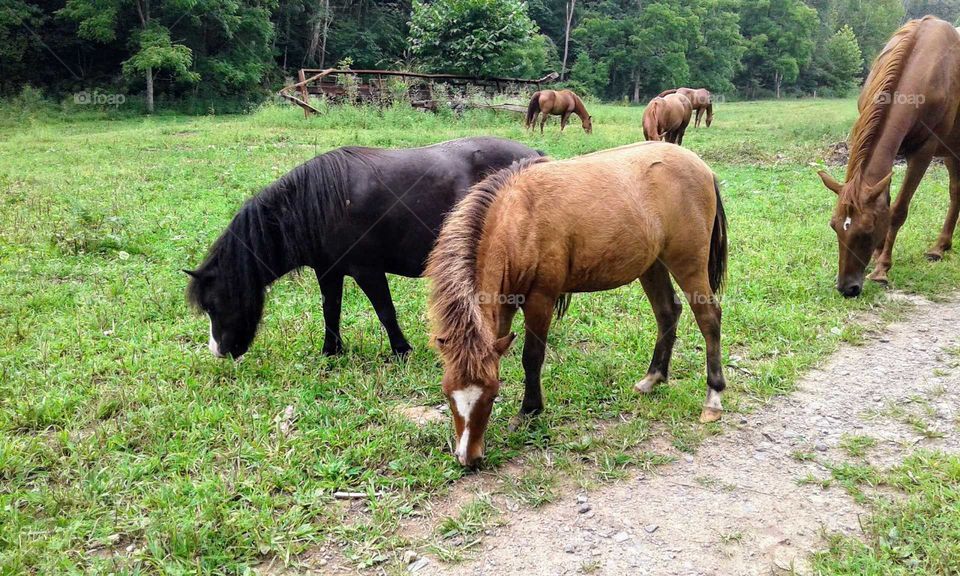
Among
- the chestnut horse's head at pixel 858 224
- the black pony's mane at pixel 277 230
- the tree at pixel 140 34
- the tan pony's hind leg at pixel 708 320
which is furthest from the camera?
the tree at pixel 140 34

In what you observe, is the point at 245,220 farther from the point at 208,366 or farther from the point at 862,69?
the point at 862,69

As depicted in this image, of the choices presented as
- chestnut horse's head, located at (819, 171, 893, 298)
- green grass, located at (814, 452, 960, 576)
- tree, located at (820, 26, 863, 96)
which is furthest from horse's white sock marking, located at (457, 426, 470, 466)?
tree, located at (820, 26, 863, 96)

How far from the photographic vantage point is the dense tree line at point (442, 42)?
24359 millimetres

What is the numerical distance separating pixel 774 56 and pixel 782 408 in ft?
199

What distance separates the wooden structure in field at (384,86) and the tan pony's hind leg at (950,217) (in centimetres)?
1477

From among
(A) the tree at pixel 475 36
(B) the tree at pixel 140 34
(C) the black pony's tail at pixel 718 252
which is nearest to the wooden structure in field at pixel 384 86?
(A) the tree at pixel 475 36

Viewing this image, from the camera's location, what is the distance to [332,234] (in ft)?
14.5

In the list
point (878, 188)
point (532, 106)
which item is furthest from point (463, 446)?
point (532, 106)

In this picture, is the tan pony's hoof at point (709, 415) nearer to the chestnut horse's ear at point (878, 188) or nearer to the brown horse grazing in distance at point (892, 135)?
the brown horse grazing in distance at point (892, 135)

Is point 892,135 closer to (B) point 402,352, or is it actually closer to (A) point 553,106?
(B) point 402,352

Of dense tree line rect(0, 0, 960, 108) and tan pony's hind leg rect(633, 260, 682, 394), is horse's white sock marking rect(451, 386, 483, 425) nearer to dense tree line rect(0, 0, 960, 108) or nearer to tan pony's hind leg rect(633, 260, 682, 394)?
tan pony's hind leg rect(633, 260, 682, 394)

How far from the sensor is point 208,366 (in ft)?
14.5

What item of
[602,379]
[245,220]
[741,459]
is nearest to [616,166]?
[602,379]

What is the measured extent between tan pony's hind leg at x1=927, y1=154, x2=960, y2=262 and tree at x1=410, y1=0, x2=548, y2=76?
20152 millimetres
